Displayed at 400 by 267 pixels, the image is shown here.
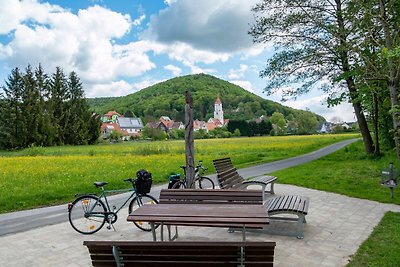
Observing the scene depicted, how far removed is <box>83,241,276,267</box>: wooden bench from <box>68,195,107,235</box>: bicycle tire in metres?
3.24

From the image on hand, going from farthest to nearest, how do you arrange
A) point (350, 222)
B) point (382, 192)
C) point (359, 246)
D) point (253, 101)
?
1. point (253, 101)
2. point (382, 192)
3. point (350, 222)
4. point (359, 246)

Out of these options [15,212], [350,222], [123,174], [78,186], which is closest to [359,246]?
[350,222]

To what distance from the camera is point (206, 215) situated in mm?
4551

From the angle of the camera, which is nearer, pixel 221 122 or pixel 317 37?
pixel 317 37

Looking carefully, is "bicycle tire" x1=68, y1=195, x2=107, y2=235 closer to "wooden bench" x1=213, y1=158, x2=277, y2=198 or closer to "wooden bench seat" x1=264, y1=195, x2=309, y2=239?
"wooden bench" x1=213, y1=158, x2=277, y2=198

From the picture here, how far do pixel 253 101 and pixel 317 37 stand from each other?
72.0 m

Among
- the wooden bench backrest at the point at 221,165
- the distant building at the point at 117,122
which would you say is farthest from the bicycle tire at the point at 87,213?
the distant building at the point at 117,122

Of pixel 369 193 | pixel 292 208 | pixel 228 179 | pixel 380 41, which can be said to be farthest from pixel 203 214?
pixel 380 41

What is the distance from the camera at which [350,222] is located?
21.4 feet

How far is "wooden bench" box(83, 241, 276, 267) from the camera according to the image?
9.54 feet

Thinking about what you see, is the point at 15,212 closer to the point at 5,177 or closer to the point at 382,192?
the point at 5,177

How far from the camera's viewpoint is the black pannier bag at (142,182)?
6.11 meters

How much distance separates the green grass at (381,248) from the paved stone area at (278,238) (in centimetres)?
12

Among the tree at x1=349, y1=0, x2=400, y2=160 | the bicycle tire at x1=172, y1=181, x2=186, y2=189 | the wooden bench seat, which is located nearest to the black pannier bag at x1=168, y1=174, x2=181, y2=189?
the bicycle tire at x1=172, y1=181, x2=186, y2=189
